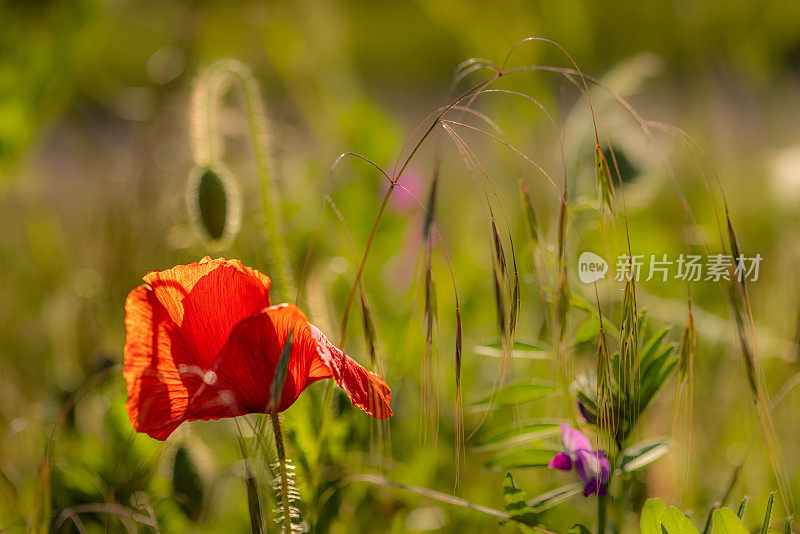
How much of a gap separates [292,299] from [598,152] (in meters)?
0.41

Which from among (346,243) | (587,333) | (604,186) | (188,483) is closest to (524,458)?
(587,333)

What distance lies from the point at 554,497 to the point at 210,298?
1.07ft

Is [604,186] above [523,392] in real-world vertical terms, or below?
above

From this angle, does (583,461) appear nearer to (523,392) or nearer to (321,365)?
(523,392)

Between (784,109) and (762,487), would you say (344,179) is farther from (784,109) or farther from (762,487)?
(784,109)

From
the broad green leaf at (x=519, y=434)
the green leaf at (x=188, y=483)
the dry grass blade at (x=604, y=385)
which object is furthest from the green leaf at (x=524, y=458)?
the green leaf at (x=188, y=483)

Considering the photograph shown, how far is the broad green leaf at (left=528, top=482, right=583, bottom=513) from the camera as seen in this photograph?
2.05 ft

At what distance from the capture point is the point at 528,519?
1.99 feet

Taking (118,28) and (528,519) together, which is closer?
(528,519)

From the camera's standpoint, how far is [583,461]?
0.61 m

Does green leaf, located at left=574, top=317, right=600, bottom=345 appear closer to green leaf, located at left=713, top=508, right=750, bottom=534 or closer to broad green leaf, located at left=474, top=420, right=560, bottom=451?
broad green leaf, located at left=474, top=420, right=560, bottom=451

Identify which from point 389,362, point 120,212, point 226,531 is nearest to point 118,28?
point 120,212

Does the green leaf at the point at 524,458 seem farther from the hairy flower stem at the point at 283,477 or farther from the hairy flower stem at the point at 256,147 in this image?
the hairy flower stem at the point at 256,147

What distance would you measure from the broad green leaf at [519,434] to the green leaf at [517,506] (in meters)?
0.05
